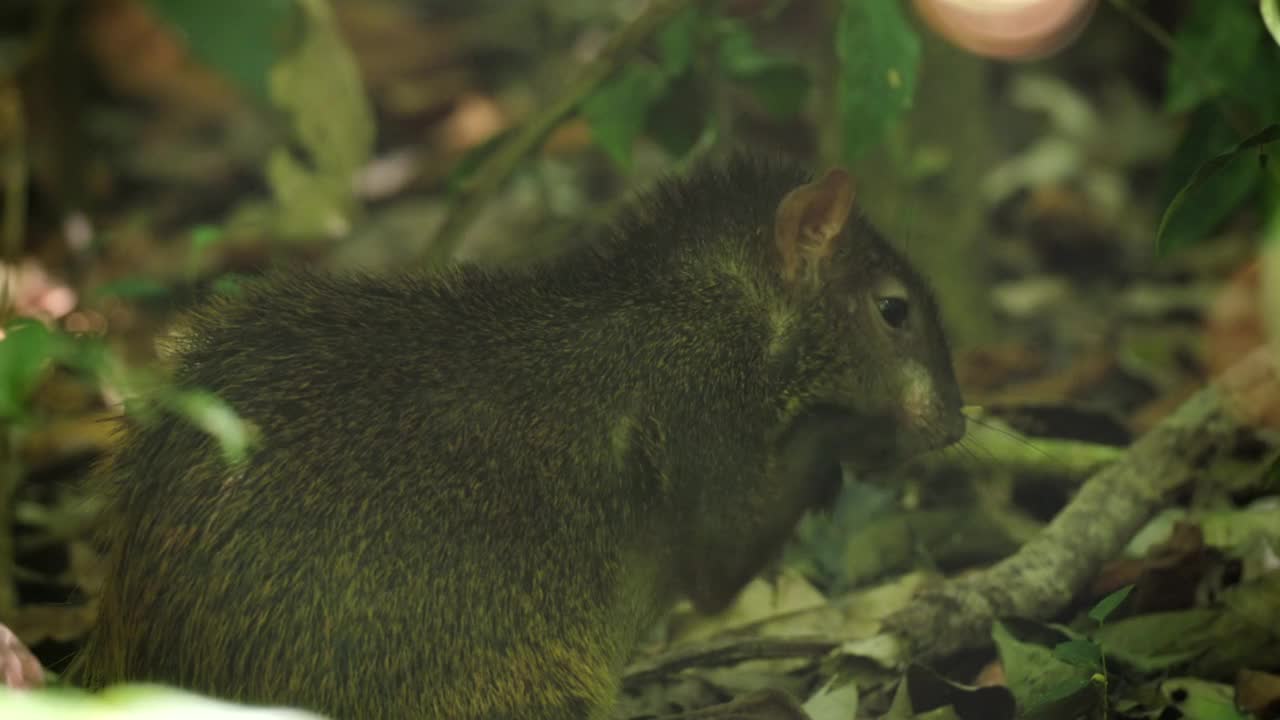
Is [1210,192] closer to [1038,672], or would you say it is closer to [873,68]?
[873,68]

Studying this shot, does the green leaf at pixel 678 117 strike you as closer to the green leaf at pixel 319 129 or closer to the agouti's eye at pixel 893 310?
the agouti's eye at pixel 893 310

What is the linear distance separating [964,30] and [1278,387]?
202cm

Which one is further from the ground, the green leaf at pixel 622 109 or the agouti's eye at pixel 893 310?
the green leaf at pixel 622 109

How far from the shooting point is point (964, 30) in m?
4.78

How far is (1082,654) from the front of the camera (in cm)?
243

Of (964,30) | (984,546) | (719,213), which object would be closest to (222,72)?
(719,213)

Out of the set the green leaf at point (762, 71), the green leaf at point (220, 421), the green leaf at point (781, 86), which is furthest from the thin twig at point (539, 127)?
the green leaf at point (220, 421)

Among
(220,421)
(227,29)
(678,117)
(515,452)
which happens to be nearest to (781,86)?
(678,117)

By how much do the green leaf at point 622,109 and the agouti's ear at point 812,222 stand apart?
0.70 m

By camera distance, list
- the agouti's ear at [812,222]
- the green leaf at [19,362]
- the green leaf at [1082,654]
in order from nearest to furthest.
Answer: the green leaf at [19,362] < the green leaf at [1082,654] < the agouti's ear at [812,222]

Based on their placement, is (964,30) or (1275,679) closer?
(1275,679)

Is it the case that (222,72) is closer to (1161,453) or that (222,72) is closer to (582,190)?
(1161,453)

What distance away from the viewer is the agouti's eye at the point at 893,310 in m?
3.01

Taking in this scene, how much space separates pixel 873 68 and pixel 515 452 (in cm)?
121
